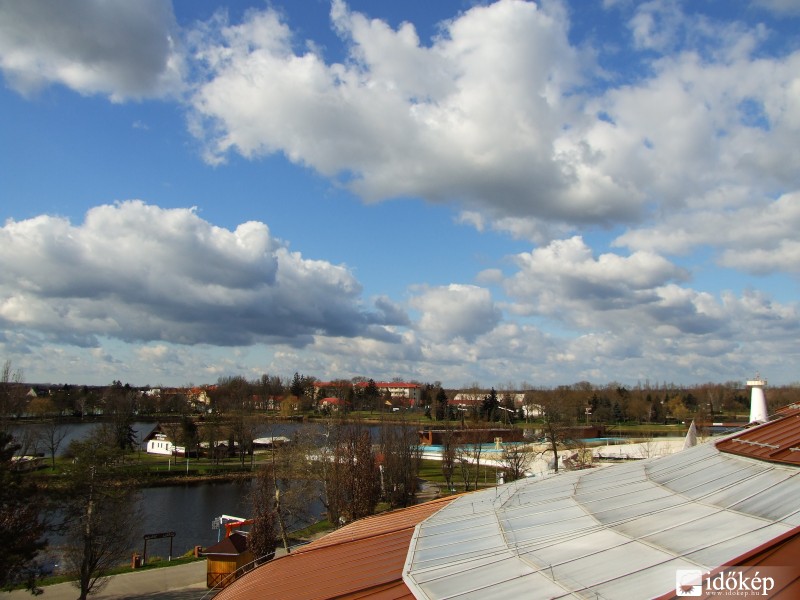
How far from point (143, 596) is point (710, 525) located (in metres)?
24.6

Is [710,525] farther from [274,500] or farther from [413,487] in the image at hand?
[413,487]

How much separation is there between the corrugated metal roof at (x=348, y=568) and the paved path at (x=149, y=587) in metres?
11.9

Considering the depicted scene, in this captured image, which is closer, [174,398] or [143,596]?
[143,596]

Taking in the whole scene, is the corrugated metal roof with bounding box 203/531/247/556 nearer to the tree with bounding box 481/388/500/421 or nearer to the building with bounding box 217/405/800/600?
the building with bounding box 217/405/800/600

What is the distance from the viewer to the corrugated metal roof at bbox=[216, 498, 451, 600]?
1049 centimetres

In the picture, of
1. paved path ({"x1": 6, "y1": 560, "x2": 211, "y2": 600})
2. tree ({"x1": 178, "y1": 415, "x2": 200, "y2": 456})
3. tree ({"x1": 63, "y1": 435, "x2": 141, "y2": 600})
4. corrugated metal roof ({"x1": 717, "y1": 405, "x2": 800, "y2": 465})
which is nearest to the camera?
corrugated metal roof ({"x1": 717, "y1": 405, "x2": 800, "y2": 465})

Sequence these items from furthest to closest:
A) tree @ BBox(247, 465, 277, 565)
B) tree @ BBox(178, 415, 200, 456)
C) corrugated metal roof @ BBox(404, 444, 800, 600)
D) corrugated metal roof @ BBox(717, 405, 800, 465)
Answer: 1. tree @ BBox(178, 415, 200, 456)
2. tree @ BBox(247, 465, 277, 565)
3. corrugated metal roof @ BBox(717, 405, 800, 465)
4. corrugated metal roof @ BBox(404, 444, 800, 600)

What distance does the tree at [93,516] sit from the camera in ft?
79.5

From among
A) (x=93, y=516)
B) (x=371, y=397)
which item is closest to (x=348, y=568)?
(x=93, y=516)

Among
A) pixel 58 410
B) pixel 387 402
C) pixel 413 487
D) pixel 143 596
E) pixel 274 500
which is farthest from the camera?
pixel 387 402

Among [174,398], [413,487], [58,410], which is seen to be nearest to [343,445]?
[413,487]

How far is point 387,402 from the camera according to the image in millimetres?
163625

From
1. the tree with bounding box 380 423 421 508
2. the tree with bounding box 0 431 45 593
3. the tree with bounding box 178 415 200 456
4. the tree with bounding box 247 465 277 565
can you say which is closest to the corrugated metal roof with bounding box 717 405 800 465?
the tree with bounding box 247 465 277 565

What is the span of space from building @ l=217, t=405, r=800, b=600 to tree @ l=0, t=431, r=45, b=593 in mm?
8793
